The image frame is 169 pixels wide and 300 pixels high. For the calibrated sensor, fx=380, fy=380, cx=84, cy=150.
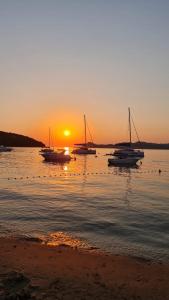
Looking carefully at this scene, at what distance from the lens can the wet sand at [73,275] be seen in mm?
10328

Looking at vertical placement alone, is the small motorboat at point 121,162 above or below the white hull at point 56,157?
below

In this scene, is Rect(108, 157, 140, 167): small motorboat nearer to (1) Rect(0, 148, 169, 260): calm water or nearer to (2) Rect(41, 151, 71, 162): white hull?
(2) Rect(41, 151, 71, 162): white hull

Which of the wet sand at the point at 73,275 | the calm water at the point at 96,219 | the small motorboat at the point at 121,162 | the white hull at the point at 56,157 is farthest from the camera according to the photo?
the white hull at the point at 56,157

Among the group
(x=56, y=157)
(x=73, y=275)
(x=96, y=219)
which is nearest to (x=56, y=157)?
(x=56, y=157)

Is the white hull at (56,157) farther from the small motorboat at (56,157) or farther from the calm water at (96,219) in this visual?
the calm water at (96,219)

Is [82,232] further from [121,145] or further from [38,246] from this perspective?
[121,145]

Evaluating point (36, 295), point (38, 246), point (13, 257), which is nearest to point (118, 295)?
point (36, 295)

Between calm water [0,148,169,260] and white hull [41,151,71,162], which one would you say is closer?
calm water [0,148,169,260]

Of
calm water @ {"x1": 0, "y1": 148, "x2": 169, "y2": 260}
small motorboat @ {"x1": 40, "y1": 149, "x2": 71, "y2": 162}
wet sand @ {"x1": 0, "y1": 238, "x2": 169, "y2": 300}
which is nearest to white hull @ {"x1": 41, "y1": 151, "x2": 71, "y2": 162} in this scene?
small motorboat @ {"x1": 40, "y1": 149, "x2": 71, "y2": 162}

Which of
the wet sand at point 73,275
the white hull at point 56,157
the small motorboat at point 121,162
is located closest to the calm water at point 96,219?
the wet sand at point 73,275

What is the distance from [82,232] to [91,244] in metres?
2.40

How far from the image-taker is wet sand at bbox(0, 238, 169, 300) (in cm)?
1033

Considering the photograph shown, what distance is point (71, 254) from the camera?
14906 mm

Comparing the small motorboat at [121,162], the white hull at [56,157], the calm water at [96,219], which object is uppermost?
the white hull at [56,157]
